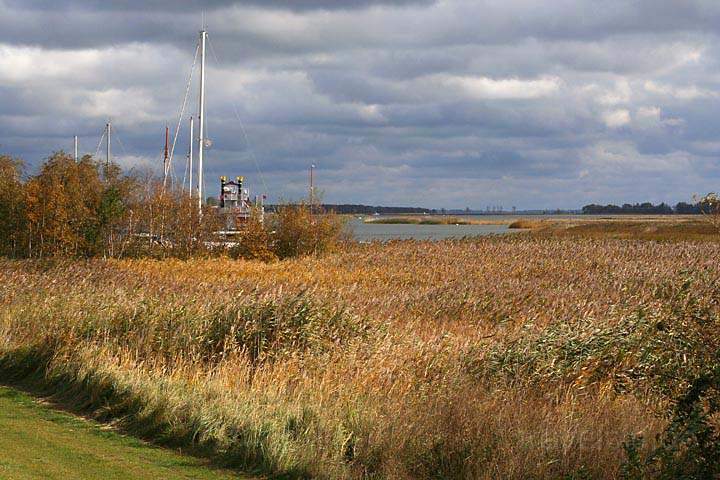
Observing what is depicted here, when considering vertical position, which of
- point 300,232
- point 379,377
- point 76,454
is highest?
point 300,232

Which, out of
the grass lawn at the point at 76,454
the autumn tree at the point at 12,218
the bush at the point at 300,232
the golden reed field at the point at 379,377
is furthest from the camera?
the bush at the point at 300,232

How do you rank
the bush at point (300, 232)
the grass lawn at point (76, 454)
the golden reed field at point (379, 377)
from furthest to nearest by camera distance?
1. the bush at point (300, 232)
2. the grass lawn at point (76, 454)
3. the golden reed field at point (379, 377)

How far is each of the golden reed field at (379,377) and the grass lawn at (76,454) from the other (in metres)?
0.44

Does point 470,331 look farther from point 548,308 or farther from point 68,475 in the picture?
point 68,475

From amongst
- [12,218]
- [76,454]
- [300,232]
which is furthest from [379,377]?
[300,232]

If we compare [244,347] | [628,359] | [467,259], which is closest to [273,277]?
[467,259]

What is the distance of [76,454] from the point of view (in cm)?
1016

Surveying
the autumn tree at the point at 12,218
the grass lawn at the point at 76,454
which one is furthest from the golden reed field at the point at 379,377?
the autumn tree at the point at 12,218

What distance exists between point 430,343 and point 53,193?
92.4 feet

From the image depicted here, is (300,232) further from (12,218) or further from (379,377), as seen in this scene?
(379,377)

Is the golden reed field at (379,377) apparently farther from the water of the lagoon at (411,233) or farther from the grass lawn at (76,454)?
the water of the lagoon at (411,233)

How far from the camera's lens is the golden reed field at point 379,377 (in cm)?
930

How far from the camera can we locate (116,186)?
138ft

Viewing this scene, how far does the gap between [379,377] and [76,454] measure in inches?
173
